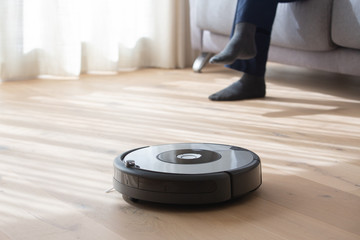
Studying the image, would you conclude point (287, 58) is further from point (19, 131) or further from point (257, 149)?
point (19, 131)

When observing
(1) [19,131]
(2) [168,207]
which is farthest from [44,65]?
(2) [168,207]

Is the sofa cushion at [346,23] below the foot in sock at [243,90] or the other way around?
the other way around

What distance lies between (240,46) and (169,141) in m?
0.53

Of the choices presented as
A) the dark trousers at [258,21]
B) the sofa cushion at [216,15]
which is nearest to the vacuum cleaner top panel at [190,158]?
the dark trousers at [258,21]

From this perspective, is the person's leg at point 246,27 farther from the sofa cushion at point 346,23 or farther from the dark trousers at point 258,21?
the sofa cushion at point 346,23

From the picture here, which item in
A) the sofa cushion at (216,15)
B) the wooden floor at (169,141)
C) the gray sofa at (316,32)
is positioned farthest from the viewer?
the sofa cushion at (216,15)

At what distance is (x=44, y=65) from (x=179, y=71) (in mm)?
759

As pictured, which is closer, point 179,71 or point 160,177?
point 160,177

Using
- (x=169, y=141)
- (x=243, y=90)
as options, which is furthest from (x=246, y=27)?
(x=169, y=141)

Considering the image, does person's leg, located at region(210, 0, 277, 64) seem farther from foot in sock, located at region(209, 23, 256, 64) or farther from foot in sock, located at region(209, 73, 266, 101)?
foot in sock, located at region(209, 73, 266, 101)

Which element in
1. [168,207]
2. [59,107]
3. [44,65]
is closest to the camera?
[168,207]

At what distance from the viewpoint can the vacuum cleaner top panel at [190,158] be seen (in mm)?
917

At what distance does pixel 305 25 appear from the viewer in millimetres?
2014

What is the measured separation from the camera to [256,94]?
2.06 meters
